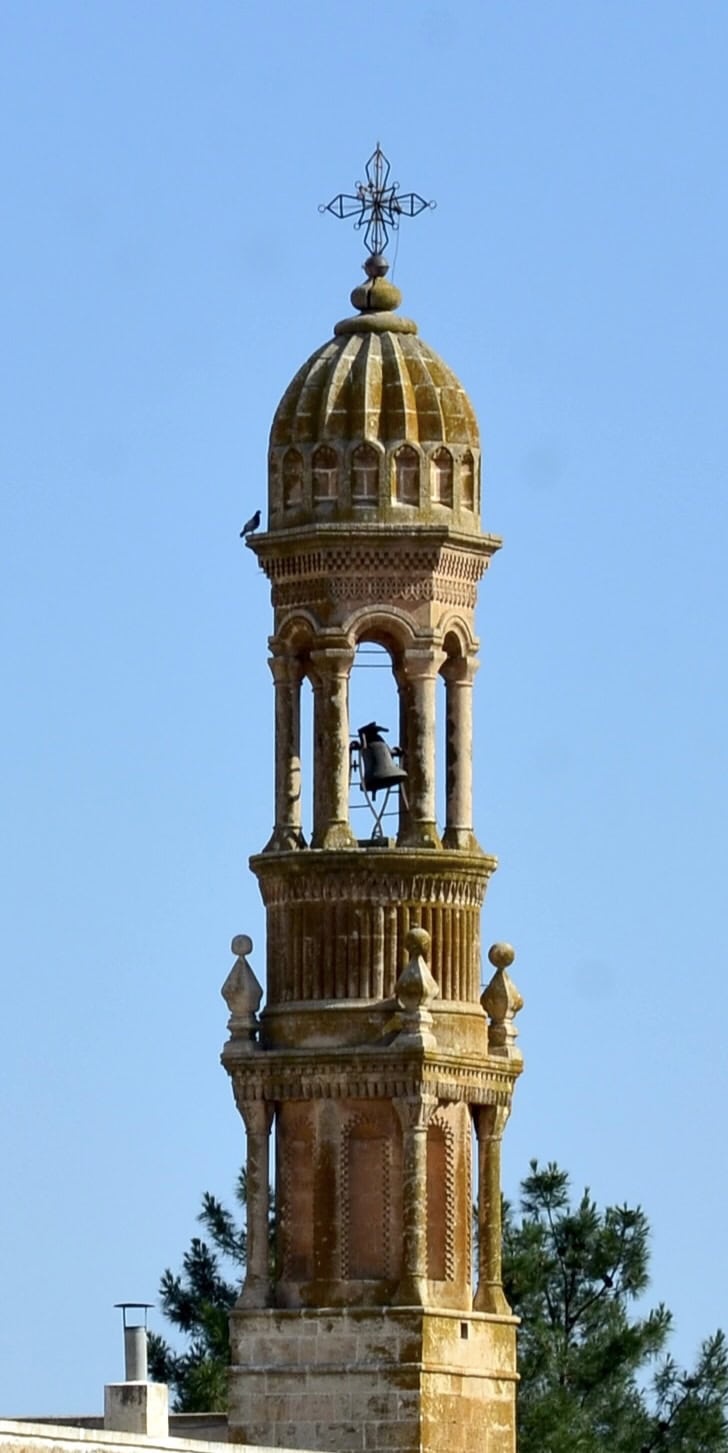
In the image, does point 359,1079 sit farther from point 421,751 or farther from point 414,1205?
point 421,751

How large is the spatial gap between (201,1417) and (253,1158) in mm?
3516

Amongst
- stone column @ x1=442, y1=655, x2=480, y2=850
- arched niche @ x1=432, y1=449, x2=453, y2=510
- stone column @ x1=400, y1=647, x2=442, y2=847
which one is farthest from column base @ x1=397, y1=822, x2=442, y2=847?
arched niche @ x1=432, y1=449, x2=453, y2=510

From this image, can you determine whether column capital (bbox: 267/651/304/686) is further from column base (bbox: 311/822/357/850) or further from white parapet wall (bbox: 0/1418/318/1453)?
white parapet wall (bbox: 0/1418/318/1453)

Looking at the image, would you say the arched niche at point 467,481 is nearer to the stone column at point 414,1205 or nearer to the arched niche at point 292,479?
the arched niche at point 292,479

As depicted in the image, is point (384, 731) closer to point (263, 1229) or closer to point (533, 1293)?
point (263, 1229)

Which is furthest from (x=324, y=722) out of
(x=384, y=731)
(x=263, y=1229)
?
(x=263, y=1229)

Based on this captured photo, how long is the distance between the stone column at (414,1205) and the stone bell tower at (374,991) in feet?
0.08

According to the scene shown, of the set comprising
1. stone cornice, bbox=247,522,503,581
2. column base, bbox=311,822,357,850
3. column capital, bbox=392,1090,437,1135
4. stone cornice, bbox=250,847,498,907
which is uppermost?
stone cornice, bbox=247,522,503,581

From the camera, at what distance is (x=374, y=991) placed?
78500 mm

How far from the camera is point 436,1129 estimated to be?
78438 mm

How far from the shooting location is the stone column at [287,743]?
261 feet

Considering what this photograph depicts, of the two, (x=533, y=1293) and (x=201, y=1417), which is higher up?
(x=533, y=1293)

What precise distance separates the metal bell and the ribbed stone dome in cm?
263

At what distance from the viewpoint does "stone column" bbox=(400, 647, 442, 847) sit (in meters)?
79.1
